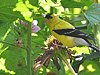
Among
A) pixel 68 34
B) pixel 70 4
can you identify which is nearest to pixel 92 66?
pixel 68 34

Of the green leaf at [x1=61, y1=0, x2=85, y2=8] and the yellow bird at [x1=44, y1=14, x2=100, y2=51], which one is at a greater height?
the green leaf at [x1=61, y1=0, x2=85, y2=8]

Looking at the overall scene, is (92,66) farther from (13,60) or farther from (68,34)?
(13,60)

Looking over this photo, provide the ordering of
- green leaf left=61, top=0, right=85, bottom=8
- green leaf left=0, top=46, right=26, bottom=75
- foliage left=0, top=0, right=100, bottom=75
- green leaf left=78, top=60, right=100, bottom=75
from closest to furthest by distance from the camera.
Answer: foliage left=0, top=0, right=100, bottom=75 < green leaf left=61, top=0, right=85, bottom=8 < green leaf left=0, top=46, right=26, bottom=75 < green leaf left=78, top=60, right=100, bottom=75

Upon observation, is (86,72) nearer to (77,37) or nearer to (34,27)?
(77,37)

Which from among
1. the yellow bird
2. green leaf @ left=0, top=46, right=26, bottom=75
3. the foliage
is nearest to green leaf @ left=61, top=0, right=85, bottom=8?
the foliage

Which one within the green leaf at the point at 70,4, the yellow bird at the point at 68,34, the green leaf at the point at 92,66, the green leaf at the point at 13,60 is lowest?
the green leaf at the point at 92,66

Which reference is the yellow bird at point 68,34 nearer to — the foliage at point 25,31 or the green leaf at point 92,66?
the foliage at point 25,31

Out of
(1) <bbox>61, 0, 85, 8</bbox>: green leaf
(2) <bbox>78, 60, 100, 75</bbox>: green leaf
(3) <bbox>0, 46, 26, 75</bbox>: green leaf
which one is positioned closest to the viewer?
(1) <bbox>61, 0, 85, 8</bbox>: green leaf

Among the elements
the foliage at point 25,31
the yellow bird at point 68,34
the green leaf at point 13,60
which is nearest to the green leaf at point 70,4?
the foliage at point 25,31

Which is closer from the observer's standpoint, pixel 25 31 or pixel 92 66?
pixel 25 31

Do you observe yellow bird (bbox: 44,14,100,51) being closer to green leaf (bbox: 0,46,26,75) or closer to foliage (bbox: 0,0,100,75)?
foliage (bbox: 0,0,100,75)

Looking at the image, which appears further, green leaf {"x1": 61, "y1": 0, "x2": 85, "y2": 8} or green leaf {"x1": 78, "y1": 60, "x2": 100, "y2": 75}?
green leaf {"x1": 78, "y1": 60, "x2": 100, "y2": 75}

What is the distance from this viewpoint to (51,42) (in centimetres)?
93

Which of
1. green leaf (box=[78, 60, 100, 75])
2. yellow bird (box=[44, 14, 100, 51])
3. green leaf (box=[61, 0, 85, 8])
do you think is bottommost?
green leaf (box=[78, 60, 100, 75])
